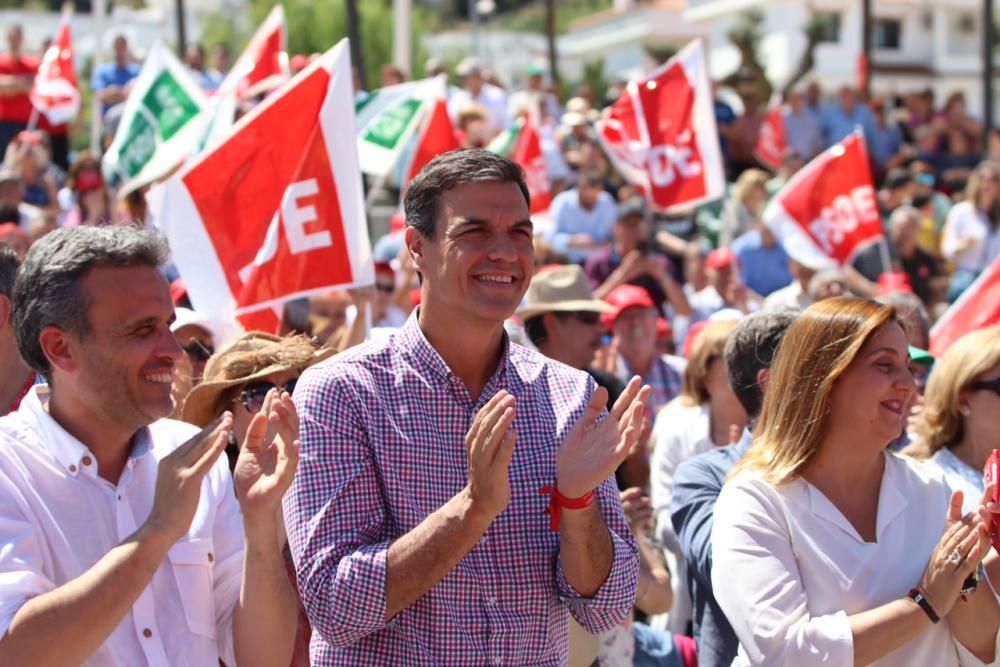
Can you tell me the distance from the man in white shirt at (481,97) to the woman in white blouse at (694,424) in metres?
11.8

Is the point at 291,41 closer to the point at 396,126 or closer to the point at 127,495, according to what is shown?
the point at 396,126

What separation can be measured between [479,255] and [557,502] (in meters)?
0.59

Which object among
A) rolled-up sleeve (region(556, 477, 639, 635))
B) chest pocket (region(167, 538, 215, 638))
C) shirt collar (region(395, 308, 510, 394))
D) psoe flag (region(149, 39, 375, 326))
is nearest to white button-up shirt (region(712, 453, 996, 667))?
rolled-up sleeve (region(556, 477, 639, 635))

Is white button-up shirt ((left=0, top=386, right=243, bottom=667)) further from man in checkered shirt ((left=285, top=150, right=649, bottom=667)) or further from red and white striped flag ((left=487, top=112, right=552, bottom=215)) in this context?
red and white striped flag ((left=487, top=112, right=552, bottom=215))

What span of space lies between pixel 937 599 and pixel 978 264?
1038cm

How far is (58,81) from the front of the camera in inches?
597

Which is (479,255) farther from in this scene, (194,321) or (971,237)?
(971,237)

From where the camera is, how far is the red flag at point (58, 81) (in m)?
15.1

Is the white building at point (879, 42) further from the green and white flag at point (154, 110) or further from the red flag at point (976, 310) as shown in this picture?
the red flag at point (976, 310)

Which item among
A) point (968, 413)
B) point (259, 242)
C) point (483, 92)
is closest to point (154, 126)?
point (259, 242)

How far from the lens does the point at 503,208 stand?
341 cm

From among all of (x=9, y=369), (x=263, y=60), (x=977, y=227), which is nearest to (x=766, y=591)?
(x=9, y=369)

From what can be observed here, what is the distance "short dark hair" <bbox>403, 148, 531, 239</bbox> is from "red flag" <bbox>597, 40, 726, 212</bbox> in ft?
25.1

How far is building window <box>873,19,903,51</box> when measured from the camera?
75812mm
